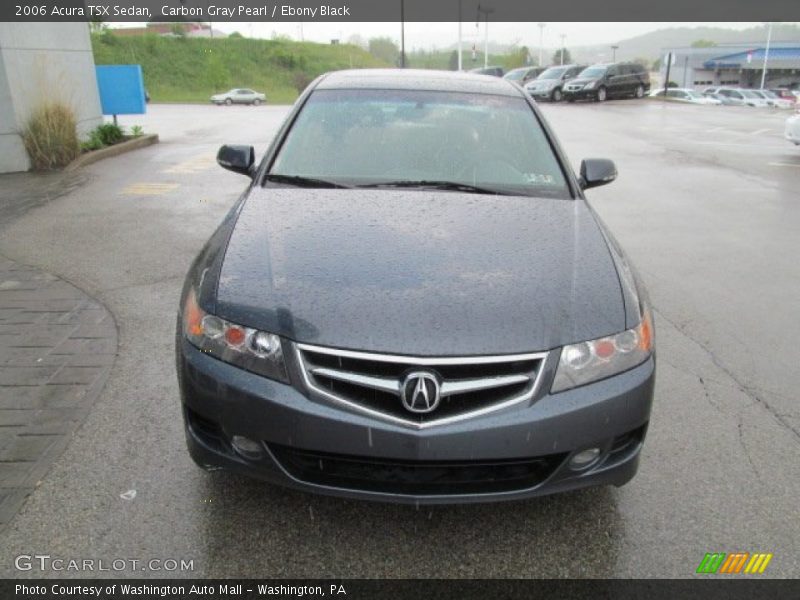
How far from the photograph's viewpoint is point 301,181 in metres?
3.50

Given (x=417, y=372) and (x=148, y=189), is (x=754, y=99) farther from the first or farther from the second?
(x=417, y=372)

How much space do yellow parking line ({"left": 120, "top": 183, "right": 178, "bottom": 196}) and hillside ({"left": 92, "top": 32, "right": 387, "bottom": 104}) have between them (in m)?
45.8

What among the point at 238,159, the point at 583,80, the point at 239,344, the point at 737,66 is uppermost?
the point at 238,159

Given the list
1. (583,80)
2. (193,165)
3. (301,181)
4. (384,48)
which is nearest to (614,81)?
(583,80)

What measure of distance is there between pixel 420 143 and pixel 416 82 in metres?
0.73

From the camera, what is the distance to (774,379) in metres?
3.88

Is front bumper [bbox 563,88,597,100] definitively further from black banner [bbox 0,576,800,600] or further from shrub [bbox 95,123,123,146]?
black banner [bbox 0,576,800,600]

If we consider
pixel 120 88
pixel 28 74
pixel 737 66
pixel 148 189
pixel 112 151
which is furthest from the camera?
pixel 737 66

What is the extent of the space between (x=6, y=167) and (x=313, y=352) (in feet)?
31.3

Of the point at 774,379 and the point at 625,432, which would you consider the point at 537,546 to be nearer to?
the point at 625,432

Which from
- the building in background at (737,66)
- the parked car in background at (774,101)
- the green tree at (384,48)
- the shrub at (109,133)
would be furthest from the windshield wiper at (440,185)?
the green tree at (384,48)

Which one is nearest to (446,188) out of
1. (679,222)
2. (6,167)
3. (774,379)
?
(774,379)

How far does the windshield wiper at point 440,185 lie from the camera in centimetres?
346

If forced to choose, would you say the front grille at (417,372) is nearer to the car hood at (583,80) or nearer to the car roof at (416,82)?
the car roof at (416,82)
